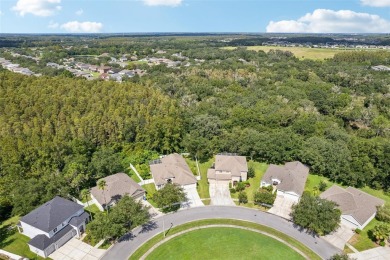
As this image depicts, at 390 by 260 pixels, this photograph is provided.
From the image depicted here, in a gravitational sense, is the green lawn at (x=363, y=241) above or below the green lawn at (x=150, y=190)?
below

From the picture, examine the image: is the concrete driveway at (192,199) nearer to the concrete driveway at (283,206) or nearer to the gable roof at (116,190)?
the gable roof at (116,190)

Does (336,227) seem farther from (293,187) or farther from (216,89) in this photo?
(216,89)

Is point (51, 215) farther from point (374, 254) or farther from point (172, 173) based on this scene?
point (374, 254)

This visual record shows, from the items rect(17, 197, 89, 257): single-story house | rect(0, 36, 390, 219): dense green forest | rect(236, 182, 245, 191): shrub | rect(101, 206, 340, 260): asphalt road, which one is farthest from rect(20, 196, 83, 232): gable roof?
rect(236, 182, 245, 191): shrub

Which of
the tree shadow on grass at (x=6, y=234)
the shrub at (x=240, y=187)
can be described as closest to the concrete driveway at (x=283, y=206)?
the shrub at (x=240, y=187)

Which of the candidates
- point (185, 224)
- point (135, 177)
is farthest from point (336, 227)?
point (135, 177)

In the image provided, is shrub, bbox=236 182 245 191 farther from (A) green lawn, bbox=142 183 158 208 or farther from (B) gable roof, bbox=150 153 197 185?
(A) green lawn, bbox=142 183 158 208
